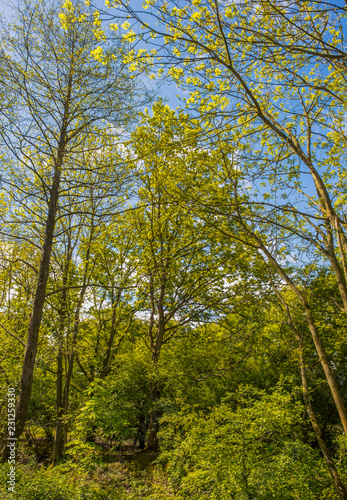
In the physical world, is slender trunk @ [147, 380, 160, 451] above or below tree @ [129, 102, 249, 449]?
below

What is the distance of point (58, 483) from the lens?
491cm

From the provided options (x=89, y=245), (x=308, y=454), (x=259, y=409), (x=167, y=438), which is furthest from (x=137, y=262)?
(x=308, y=454)

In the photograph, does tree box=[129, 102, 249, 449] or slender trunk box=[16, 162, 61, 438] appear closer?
slender trunk box=[16, 162, 61, 438]

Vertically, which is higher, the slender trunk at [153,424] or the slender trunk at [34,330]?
the slender trunk at [34,330]

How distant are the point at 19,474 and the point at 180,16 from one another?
20.9 ft

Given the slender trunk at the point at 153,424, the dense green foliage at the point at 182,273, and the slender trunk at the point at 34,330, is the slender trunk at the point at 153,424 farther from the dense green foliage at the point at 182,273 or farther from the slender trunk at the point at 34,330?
the slender trunk at the point at 34,330

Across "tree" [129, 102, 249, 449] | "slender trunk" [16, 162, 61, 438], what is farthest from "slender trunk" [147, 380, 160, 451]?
"slender trunk" [16, 162, 61, 438]

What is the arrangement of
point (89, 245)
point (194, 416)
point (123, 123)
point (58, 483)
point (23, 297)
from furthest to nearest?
1. point (23, 297)
2. point (89, 245)
3. point (194, 416)
4. point (123, 123)
5. point (58, 483)

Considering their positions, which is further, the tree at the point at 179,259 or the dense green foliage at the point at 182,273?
the tree at the point at 179,259

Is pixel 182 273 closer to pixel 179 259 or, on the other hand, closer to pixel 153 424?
pixel 179 259

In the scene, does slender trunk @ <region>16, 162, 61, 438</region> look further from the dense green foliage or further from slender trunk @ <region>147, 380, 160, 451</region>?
slender trunk @ <region>147, 380, 160, 451</region>

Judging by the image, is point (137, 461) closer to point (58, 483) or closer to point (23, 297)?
point (58, 483)

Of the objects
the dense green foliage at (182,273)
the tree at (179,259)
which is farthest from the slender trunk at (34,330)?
the tree at (179,259)

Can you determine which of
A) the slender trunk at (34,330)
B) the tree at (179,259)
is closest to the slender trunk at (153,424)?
the tree at (179,259)
